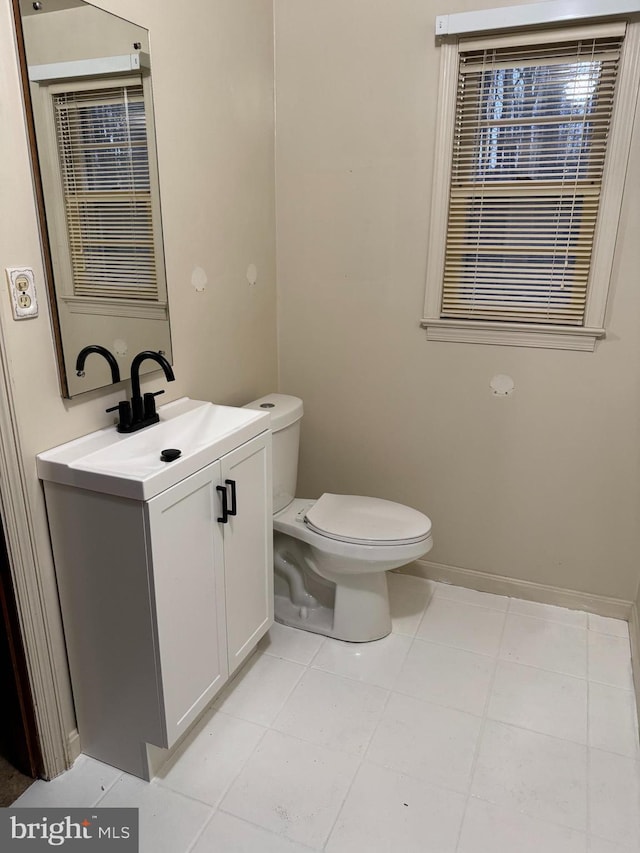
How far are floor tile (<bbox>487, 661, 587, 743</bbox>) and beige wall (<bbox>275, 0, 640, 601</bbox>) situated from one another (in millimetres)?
480

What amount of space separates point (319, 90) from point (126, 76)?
895 millimetres

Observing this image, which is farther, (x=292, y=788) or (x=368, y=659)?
(x=368, y=659)

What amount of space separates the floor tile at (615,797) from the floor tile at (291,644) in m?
0.93

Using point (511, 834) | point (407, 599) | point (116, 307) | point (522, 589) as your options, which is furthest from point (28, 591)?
point (522, 589)

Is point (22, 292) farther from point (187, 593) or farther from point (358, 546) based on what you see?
point (358, 546)

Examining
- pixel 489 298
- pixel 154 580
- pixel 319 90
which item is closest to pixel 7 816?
pixel 154 580

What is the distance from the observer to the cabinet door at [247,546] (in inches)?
70.4

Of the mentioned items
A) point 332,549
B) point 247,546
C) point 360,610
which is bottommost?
point 360,610

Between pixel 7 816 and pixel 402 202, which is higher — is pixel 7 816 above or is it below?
below

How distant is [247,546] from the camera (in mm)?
1902

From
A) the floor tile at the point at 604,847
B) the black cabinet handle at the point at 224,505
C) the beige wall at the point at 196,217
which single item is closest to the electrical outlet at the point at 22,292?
the beige wall at the point at 196,217

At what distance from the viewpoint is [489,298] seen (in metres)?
2.30

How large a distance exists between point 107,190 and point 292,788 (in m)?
1.68

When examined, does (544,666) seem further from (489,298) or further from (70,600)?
(70,600)
